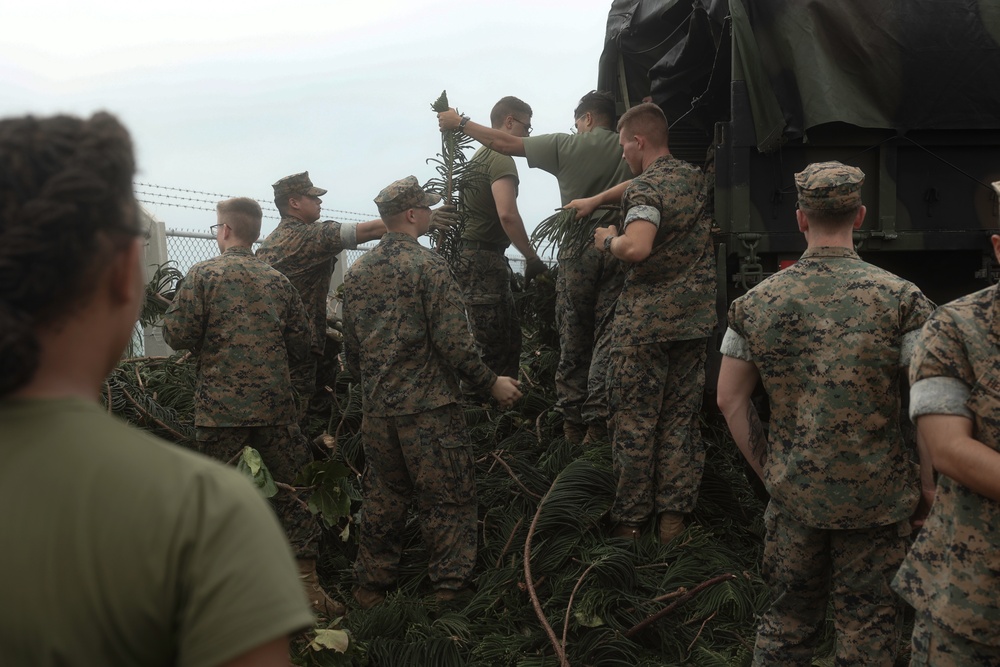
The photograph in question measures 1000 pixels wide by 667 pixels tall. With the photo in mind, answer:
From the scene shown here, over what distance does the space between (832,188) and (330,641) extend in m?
2.37

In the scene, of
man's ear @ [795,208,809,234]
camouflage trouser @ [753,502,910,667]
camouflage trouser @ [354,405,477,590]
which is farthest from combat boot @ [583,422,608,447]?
man's ear @ [795,208,809,234]

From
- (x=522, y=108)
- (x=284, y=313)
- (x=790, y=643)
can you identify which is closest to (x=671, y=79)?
(x=522, y=108)

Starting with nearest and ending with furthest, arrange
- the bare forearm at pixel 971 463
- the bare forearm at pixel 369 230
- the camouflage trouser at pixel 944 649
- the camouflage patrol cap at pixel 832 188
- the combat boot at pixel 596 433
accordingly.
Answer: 1. the bare forearm at pixel 971 463
2. the camouflage trouser at pixel 944 649
3. the camouflage patrol cap at pixel 832 188
4. the combat boot at pixel 596 433
5. the bare forearm at pixel 369 230

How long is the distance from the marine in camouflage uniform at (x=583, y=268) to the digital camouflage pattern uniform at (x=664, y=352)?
0.61 m

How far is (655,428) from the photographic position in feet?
15.8

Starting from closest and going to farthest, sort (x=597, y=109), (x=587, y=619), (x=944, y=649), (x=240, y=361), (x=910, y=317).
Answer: (x=944, y=649)
(x=910, y=317)
(x=587, y=619)
(x=240, y=361)
(x=597, y=109)

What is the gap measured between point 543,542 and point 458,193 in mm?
2252

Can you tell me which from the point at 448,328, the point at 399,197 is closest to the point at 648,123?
the point at 399,197

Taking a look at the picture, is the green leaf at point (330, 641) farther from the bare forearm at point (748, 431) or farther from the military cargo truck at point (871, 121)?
the military cargo truck at point (871, 121)

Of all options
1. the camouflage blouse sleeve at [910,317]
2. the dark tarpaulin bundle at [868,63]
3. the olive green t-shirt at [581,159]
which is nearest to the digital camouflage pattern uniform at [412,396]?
the olive green t-shirt at [581,159]

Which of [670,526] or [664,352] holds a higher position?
[664,352]

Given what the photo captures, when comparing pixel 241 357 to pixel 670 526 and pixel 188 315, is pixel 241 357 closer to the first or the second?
pixel 188 315

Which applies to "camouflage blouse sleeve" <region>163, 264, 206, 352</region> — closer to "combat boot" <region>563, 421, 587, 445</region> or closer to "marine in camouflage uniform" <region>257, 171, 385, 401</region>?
"marine in camouflage uniform" <region>257, 171, 385, 401</region>

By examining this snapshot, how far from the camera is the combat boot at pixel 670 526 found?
4.81 meters
